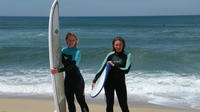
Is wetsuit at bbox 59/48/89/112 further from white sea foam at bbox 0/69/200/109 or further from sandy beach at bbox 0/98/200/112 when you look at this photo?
white sea foam at bbox 0/69/200/109

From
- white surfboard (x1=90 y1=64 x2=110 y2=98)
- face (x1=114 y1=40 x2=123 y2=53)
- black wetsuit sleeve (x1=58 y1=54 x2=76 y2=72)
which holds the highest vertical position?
face (x1=114 y1=40 x2=123 y2=53)

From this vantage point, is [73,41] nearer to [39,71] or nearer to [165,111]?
[165,111]

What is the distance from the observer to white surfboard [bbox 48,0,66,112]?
4.80 meters

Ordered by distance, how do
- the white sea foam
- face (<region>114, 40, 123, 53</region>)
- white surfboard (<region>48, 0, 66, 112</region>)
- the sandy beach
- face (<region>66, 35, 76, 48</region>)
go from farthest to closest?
the white sea foam
the sandy beach
white surfboard (<region>48, 0, 66, 112</region>)
face (<region>66, 35, 76, 48</region>)
face (<region>114, 40, 123, 53</region>)

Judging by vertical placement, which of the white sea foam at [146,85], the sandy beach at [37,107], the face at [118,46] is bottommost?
the white sea foam at [146,85]

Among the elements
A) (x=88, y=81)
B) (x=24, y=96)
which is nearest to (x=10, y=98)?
(x=24, y=96)

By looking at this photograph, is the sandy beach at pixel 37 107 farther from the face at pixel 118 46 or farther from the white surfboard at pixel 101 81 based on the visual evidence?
the face at pixel 118 46

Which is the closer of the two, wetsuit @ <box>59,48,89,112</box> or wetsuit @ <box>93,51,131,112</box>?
wetsuit @ <box>93,51,131,112</box>

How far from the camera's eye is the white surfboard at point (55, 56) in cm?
480

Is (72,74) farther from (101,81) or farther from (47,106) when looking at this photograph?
(47,106)

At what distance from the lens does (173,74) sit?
10.9 metres

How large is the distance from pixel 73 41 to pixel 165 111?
2.55m

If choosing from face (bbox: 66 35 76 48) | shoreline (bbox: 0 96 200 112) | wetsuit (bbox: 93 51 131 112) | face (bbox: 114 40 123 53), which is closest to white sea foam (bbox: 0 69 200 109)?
shoreline (bbox: 0 96 200 112)

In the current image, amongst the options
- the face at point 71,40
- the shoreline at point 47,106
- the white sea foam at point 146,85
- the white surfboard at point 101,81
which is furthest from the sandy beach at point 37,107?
the face at point 71,40
